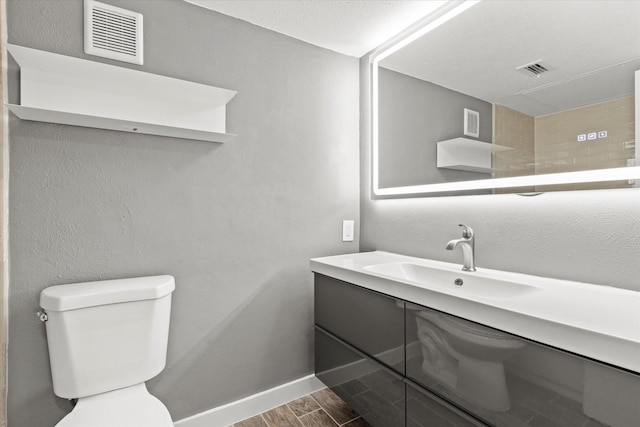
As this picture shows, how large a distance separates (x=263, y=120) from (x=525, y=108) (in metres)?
1.21

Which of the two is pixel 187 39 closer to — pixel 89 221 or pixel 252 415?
pixel 89 221

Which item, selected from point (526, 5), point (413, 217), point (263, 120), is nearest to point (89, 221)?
point (263, 120)

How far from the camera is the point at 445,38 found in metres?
1.54

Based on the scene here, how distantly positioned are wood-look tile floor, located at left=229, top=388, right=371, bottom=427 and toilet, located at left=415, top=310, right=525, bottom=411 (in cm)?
81

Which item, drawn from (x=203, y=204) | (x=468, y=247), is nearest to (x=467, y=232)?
(x=468, y=247)

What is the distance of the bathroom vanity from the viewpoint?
28.2 inches

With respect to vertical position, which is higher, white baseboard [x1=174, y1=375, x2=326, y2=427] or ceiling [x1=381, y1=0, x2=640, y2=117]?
ceiling [x1=381, y1=0, x2=640, y2=117]

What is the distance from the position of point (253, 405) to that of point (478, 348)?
4.17ft

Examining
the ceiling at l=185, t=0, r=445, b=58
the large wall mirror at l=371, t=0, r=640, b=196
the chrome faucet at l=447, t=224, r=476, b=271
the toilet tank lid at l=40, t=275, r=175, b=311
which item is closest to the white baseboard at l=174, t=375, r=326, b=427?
the toilet tank lid at l=40, t=275, r=175, b=311

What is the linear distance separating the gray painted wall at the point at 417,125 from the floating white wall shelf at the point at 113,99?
3.07ft

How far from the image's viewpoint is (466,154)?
1500mm

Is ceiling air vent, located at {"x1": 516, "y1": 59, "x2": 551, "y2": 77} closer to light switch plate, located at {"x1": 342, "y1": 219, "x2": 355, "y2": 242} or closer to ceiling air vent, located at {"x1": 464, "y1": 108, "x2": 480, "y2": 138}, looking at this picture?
ceiling air vent, located at {"x1": 464, "y1": 108, "x2": 480, "y2": 138}

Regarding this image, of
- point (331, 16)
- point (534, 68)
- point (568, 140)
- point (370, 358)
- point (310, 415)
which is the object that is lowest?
point (310, 415)

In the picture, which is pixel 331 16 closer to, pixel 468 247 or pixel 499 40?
pixel 499 40
